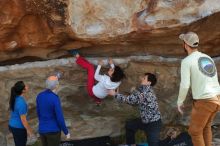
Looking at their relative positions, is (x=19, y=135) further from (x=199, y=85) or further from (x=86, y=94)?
(x=199, y=85)

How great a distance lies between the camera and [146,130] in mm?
6547

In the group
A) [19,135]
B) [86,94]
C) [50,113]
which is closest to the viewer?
[50,113]

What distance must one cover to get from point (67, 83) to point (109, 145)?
105cm

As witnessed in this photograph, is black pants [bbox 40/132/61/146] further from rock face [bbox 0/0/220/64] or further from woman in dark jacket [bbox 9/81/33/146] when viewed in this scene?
rock face [bbox 0/0/220/64]

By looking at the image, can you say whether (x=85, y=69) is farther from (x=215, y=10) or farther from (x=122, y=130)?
(x=215, y=10)

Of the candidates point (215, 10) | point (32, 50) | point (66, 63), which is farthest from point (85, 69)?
point (215, 10)

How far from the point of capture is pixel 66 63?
7023mm

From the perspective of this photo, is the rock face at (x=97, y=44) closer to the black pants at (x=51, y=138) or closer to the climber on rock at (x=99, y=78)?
the climber on rock at (x=99, y=78)

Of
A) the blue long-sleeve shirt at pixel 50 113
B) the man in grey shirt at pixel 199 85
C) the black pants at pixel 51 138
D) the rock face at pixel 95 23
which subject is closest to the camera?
the man in grey shirt at pixel 199 85

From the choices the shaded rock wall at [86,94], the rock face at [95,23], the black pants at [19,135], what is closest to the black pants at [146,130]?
the shaded rock wall at [86,94]

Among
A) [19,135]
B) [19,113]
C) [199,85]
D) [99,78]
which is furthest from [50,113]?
[199,85]

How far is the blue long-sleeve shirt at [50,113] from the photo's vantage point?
5883 mm

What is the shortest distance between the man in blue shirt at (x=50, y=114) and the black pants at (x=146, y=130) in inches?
44.7

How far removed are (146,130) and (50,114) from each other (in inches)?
51.9
